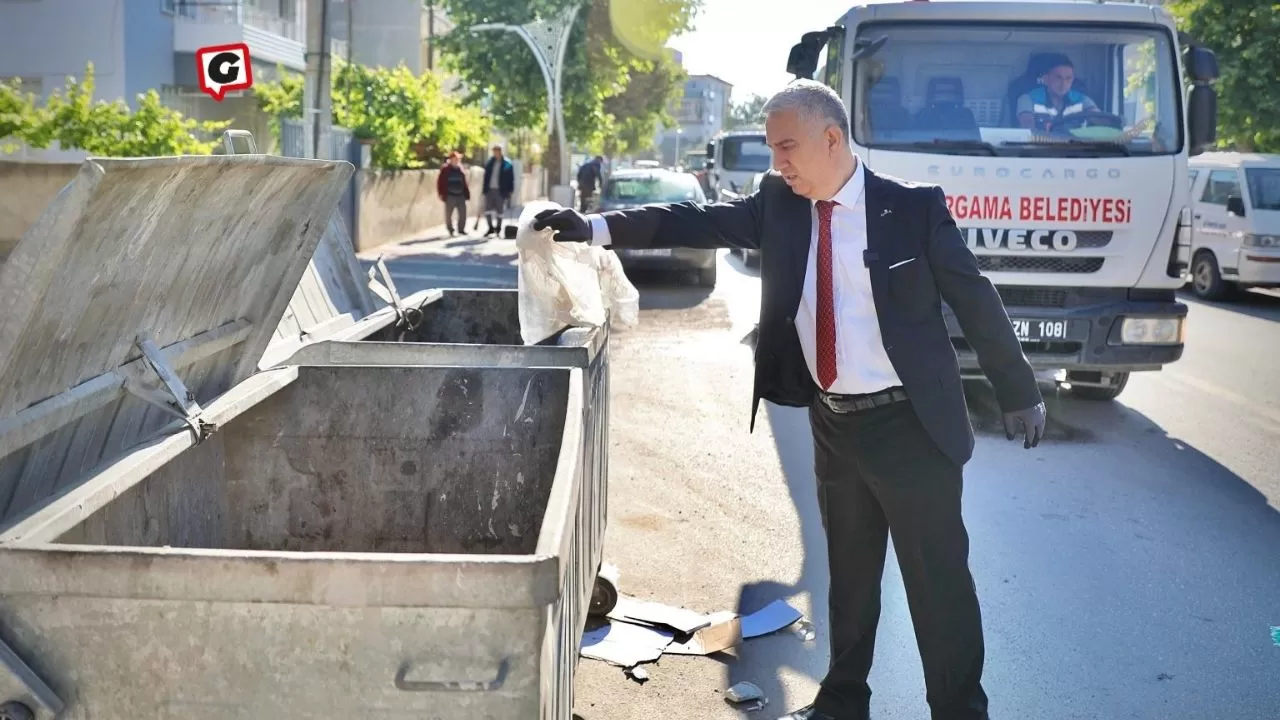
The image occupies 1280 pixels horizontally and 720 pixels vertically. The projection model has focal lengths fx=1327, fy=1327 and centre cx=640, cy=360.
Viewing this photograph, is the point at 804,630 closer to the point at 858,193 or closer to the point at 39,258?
the point at 858,193

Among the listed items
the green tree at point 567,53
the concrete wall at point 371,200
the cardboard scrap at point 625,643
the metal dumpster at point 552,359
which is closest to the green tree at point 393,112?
the concrete wall at point 371,200

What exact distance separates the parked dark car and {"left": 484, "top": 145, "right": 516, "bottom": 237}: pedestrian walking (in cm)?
651

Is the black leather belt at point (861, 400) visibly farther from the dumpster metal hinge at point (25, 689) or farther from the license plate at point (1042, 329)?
the license plate at point (1042, 329)

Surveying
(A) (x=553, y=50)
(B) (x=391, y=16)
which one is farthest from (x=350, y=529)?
(B) (x=391, y=16)

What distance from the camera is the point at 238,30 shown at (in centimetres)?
2811

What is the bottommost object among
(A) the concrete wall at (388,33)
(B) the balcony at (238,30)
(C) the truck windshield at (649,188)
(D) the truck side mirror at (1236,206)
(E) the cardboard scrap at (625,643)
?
(E) the cardboard scrap at (625,643)

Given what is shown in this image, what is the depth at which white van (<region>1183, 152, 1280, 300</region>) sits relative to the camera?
56.8ft

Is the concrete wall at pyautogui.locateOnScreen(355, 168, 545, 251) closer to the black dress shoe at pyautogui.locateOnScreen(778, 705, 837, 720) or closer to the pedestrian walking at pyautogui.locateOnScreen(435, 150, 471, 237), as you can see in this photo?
the pedestrian walking at pyautogui.locateOnScreen(435, 150, 471, 237)

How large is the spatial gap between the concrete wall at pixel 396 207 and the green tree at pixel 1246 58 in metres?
15.7

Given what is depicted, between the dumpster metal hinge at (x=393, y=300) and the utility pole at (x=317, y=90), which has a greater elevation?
the utility pole at (x=317, y=90)

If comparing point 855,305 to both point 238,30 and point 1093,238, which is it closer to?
point 1093,238

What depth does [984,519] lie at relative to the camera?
22.1 ft

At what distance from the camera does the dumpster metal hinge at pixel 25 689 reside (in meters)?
2.23

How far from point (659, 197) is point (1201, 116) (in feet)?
37.1
